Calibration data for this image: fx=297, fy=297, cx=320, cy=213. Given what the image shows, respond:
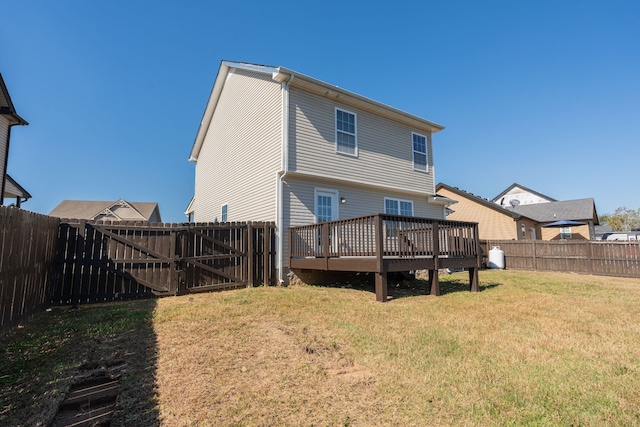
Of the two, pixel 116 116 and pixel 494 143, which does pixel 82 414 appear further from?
pixel 116 116

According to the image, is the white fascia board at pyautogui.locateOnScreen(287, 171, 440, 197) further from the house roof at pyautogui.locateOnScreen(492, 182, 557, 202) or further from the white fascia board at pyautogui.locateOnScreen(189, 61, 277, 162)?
the house roof at pyautogui.locateOnScreen(492, 182, 557, 202)

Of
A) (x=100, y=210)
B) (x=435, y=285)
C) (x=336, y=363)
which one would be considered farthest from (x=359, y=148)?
(x=100, y=210)

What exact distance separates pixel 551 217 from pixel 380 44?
22.3m

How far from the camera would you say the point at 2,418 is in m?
2.28

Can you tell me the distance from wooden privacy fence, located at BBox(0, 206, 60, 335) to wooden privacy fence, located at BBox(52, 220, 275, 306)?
0.40m

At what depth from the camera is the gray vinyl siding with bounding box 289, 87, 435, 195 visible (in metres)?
9.69

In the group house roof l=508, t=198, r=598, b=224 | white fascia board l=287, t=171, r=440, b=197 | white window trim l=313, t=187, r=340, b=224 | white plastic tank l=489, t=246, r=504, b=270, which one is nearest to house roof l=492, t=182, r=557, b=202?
house roof l=508, t=198, r=598, b=224

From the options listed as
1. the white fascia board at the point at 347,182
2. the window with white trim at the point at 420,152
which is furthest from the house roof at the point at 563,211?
the white fascia board at the point at 347,182

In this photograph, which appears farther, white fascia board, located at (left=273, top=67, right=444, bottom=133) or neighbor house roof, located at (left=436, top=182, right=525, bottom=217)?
neighbor house roof, located at (left=436, top=182, right=525, bottom=217)

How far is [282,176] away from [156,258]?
4.13 metres

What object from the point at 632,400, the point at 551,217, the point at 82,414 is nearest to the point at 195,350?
the point at 82,414

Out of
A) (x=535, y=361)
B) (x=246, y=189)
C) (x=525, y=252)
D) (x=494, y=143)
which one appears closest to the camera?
(x=535, y=361)

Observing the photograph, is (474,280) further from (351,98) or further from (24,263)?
(24,263)

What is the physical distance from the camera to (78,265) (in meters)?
6.49
